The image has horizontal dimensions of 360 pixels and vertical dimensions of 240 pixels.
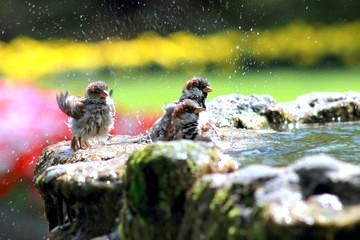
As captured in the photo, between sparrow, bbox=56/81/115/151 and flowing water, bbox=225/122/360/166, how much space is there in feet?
2.88

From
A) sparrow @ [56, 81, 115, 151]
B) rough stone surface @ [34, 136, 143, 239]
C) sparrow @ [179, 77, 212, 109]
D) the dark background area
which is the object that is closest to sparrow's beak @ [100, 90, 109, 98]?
sparrow @ [56, 81, 115, 151]

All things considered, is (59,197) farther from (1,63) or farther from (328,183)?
(1,63)

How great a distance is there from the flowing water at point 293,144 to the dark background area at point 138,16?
678 cm

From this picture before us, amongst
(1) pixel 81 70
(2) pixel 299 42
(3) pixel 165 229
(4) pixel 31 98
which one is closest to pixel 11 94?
(4) pixel 31 98

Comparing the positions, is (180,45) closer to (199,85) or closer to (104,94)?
(199,85)

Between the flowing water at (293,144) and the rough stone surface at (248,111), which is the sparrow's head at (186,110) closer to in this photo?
the flowing water at (293,144)

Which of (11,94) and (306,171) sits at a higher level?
(11,94)

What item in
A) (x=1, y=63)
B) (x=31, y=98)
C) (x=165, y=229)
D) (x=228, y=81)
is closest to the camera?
(x=165, y=229)

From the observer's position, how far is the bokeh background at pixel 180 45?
10.6 m

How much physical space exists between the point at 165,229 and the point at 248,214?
0.54 metres

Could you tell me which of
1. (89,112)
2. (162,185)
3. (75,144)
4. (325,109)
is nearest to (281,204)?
(162,185)

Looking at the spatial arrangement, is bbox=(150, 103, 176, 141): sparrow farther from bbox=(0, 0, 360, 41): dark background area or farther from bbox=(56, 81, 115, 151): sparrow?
bbox=(0, 0, 360, 41): dark background area

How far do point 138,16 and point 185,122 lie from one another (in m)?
8.10

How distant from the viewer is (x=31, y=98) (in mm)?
7246
